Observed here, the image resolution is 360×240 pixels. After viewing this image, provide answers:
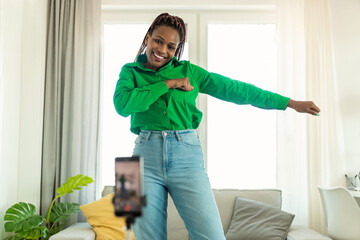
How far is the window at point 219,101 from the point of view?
3.76 m

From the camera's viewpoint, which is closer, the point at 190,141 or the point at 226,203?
the point at 190,141

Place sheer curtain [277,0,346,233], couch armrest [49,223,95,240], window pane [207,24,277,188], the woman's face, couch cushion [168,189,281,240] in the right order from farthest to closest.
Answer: window pane [207,24,277,188] < sheer curtain [277,0,346,233] < couch cushion [168,189,281,240] < couch armrest [49,223,95,240] < the woman's face

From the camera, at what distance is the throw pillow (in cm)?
306

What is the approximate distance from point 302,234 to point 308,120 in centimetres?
108

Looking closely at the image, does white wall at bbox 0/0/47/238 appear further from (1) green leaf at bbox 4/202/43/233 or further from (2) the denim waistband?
(2) the denim waistband

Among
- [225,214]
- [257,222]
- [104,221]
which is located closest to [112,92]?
[104,221]

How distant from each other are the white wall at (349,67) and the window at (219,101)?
56 cm

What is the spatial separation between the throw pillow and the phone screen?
8.55 feet

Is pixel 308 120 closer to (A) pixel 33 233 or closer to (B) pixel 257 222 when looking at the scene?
(B) pixel 257 222

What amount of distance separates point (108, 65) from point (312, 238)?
2.27 meters

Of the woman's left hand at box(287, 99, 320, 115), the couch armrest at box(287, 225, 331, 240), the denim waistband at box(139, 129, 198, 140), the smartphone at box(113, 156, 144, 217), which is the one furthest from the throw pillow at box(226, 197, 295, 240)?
the smartphone at box(113, 156, 144, 217)

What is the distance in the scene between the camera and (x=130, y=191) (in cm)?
63

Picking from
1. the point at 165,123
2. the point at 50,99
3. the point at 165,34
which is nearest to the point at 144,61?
the point at 165,34

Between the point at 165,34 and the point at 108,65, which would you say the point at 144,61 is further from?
the point at 108,65
